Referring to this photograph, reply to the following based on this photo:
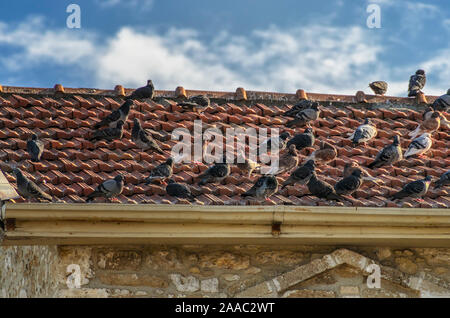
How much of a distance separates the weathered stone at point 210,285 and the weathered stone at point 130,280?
0.32m

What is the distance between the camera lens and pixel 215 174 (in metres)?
8.21

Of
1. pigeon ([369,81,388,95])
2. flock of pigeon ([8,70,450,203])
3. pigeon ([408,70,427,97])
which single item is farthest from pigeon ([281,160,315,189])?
pigeon ([369,81,388,95])

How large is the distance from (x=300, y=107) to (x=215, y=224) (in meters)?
3.12

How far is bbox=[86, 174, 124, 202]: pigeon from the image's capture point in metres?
7.67

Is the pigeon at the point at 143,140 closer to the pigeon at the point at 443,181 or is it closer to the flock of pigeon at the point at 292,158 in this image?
the flock of pigeon at the point at 292,158

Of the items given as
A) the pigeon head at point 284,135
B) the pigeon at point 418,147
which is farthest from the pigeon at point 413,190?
the pigeon head at point 284,135

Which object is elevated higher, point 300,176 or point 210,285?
point 300,176

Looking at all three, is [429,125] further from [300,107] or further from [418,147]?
[300,107]

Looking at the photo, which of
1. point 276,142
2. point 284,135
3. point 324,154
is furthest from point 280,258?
point 284,135

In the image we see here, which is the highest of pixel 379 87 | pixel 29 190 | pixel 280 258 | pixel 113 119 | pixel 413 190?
pixel 379 87

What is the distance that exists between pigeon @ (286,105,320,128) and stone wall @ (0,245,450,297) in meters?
2.38

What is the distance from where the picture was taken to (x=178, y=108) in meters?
10.1

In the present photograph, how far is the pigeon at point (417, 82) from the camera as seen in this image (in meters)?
11.5

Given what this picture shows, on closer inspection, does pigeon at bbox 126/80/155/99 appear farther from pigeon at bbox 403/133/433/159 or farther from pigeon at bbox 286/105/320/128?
pigeon at bbox 403/133/433/159
